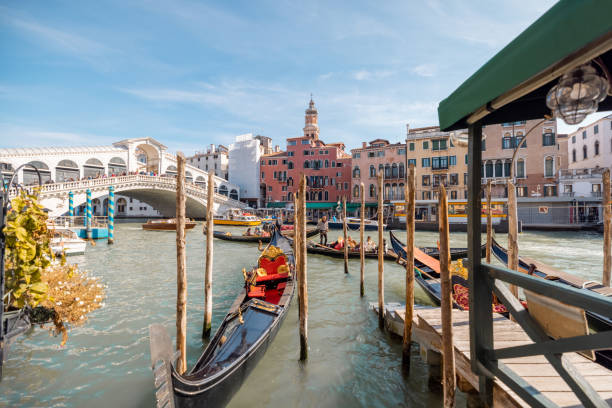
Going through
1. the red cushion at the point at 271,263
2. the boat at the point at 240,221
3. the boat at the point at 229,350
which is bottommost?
the boat at the point at 229,350

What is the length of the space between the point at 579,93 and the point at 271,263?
6.25m

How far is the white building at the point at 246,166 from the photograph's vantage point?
1492 inches

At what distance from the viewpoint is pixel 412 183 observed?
398 centimetres

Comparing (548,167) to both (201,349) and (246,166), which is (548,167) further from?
(246,166)

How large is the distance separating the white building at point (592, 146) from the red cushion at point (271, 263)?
3045cm

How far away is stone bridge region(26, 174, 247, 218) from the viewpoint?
18.4 meters

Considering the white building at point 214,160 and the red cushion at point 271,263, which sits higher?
the white building at point 214,160

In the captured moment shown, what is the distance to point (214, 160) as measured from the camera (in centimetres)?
4475

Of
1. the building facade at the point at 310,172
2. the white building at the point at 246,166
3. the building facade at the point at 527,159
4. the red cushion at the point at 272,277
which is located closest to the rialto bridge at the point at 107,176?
the white building at the point at 246,166

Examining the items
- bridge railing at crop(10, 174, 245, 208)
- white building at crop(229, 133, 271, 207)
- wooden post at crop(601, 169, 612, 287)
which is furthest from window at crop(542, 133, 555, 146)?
white building at crop(229, 133, 271, 207)

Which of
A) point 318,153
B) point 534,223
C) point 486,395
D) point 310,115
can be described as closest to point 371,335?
point 486,395

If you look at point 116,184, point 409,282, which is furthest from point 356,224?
point 409,282

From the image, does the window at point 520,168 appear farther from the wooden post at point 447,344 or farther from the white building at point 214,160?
the white building at point 214,160

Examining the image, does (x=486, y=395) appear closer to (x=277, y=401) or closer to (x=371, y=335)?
(x=277, y=401)
